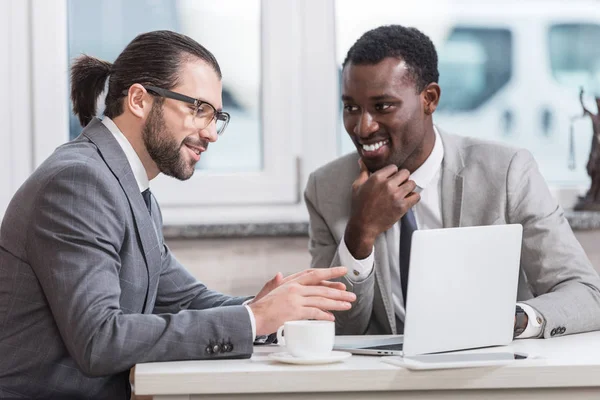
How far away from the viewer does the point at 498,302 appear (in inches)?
59.3

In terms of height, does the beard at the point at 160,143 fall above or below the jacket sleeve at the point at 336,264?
above

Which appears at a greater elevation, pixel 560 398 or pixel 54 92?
pixel 54 92

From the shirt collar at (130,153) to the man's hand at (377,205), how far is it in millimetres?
521

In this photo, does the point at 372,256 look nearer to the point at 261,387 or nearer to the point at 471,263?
the point at 471,263

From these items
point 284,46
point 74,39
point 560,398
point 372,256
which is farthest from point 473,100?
point 560,398

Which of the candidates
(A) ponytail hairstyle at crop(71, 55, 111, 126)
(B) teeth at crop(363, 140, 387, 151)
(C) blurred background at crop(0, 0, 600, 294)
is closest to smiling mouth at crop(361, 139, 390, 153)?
(B) teeth at crop(363, 140, 387, 151)

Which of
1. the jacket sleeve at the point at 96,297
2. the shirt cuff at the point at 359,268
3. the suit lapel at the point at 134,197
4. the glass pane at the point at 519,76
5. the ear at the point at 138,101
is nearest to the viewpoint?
the jacket sleeve at the point at 96,297

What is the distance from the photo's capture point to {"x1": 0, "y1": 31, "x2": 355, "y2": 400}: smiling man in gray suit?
55.9 inches

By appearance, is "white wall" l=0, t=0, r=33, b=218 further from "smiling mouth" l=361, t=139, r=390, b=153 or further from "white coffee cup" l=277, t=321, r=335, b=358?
"white coffee cup" l=277, t=321, r=335, b=358

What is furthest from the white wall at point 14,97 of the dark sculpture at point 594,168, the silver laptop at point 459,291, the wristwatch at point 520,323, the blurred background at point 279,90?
the dark sculpture at point 594,168

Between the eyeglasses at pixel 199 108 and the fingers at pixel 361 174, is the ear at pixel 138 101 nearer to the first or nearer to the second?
the eyeglasses at pixel 199 108

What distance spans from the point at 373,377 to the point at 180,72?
79 cm

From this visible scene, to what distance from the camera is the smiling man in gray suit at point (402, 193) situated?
2.03m

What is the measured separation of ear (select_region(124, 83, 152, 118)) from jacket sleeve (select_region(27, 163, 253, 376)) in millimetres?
262
